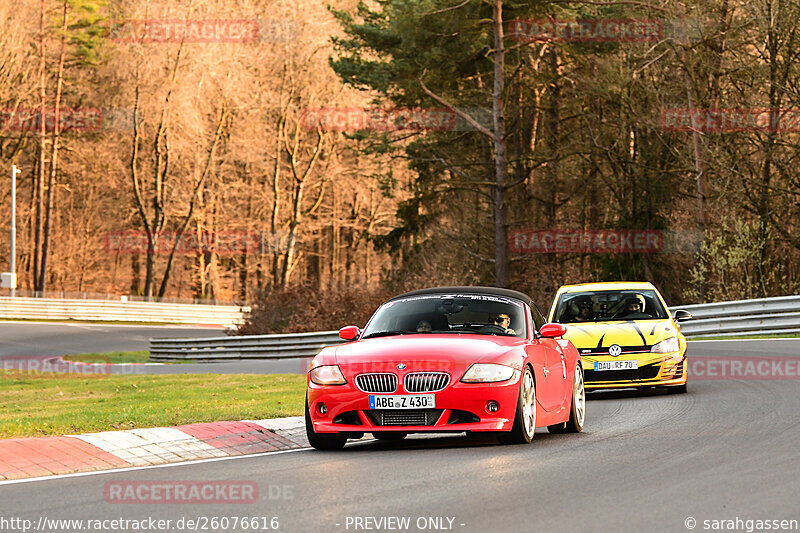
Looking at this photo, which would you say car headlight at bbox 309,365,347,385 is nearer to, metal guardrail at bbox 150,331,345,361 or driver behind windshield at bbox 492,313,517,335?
driver behind windshield at bbox 492,313,517,335

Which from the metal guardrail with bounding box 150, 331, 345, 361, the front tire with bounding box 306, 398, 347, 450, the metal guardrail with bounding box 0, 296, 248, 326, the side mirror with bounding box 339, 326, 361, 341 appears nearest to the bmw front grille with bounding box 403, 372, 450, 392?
the front tire with bounding box 306, 398, 347, 450

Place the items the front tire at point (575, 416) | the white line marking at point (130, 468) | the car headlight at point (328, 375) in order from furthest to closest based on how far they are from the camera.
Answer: the front tire at point (575, 416) < the car headlight at point (328, 375) < the white line marking at point (130, 468)

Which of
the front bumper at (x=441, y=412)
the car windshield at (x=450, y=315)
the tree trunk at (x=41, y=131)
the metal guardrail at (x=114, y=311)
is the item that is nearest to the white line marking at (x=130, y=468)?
the front bumper at (x=441, y=412)

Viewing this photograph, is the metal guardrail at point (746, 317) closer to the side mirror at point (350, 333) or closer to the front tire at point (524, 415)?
the front tire at point (524, 415)

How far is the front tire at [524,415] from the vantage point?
11.2 m

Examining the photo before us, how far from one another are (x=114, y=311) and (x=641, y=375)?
154ft

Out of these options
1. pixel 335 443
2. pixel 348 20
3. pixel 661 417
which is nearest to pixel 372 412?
pixel 335 443

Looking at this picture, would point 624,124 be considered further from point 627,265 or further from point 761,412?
point 761,412

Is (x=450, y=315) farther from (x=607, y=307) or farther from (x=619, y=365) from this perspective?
(x=607, y=307)

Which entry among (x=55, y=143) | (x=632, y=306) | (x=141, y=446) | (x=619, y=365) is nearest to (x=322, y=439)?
(x=141, y=446)

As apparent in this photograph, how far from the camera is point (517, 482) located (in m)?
8.96

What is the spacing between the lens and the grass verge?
13375 mm

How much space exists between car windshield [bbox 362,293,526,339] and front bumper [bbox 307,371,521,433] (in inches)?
45.9

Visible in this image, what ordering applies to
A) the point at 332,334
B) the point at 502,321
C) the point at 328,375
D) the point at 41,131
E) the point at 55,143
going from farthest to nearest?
the point at 55,143, the point at 41,131, the point at 332,334, the point at 502,321, the point at 328,375
